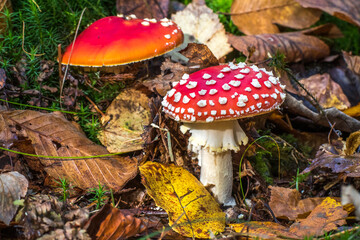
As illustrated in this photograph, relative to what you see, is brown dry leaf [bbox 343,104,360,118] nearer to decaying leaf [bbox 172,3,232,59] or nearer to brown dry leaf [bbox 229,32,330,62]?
brown dry leaf [bbox 229,32,330,62]

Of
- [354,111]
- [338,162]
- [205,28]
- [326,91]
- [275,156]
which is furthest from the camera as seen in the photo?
[326,91]

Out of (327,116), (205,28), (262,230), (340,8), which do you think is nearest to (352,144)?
(327,116)

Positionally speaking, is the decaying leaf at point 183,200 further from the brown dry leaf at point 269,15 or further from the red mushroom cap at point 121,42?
the brown dry leaf at point 269,15

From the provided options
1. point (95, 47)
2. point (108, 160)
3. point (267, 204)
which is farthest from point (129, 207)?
point (95, 47)

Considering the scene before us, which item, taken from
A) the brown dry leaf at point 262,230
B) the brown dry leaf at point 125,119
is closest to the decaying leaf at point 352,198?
the brown dry leaf at point 262,230

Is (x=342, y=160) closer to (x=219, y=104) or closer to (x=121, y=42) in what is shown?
(x=219, y=104)

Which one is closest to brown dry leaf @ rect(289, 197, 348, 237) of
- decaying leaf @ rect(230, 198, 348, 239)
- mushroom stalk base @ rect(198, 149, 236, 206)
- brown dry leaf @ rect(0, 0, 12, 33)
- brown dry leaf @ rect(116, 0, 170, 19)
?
decaying leaf @ rect(230, 198, 348, 239)
